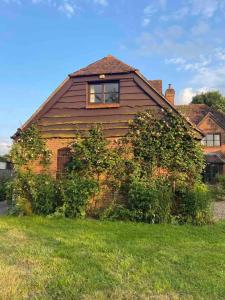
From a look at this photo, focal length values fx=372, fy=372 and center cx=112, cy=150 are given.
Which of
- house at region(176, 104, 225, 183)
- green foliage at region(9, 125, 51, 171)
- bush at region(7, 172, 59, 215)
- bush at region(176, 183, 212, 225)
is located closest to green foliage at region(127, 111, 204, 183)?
bush at region(176, 183, 212, 225)

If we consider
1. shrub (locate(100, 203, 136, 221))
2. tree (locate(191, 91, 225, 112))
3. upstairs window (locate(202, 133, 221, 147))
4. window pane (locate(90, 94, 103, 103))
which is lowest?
shrub (locate(100, 203, 136, 221))

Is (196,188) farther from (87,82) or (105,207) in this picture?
(87,82)

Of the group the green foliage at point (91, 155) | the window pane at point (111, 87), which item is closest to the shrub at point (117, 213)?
the green foliage at point (91, 155)

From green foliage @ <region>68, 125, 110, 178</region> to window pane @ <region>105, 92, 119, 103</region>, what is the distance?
1.18 metres

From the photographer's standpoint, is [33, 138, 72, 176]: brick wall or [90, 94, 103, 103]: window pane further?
[90, 94, 103, 103]: window pane

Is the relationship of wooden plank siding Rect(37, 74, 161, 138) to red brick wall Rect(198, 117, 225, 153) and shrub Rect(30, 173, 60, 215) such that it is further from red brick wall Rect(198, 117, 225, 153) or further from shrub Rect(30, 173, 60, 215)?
red brick wall Rect(198, 117, 225, 153)

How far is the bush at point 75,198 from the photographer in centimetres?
1220

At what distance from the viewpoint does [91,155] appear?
42.5ft

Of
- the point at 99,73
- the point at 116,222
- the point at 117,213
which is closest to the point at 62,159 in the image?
the point at 117,213

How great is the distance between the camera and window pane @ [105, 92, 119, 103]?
13.9 m

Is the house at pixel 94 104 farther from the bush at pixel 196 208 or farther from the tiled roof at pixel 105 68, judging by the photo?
the bush at pixel 196 208

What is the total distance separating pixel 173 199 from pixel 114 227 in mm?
2664

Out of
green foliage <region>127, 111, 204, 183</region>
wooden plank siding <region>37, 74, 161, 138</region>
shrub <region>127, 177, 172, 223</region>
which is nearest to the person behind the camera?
shrub <region>127, 177, 172, 223</region>

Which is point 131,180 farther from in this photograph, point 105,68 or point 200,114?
point 200,114
